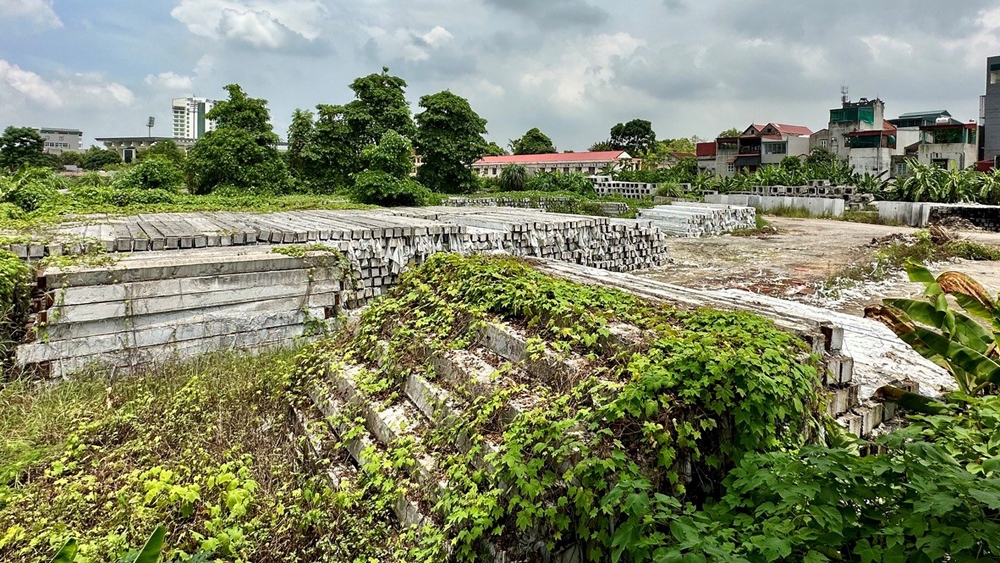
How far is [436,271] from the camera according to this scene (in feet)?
19.6

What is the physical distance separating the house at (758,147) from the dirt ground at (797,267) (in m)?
29.5

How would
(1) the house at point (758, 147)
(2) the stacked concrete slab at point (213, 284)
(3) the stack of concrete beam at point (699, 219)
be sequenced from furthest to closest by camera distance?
(1) the house at point (758, 147), (3) the stack of concrete beam at point (699, 219), (2) the stacked concrete slab at point (213, 284)

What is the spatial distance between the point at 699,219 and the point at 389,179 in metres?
10.1

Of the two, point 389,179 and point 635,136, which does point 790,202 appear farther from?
point 635,136

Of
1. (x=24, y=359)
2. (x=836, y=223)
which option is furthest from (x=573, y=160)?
(x=24, y=359)

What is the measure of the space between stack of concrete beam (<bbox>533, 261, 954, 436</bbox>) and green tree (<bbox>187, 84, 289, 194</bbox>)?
21.5 m

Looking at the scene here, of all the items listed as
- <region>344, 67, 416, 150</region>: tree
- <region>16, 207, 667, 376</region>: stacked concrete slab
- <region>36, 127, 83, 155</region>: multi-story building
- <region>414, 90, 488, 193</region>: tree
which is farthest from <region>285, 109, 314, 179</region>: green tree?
<region>36, 127, 83, 155</region>: multi-story building

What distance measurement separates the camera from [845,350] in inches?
198

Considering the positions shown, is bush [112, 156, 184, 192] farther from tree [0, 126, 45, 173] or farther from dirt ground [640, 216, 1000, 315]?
tree [0, 126, 45, 173]

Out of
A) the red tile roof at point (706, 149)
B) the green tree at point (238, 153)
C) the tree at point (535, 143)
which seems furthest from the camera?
the tree at point (535, 143)

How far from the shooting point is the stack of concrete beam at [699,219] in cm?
1859

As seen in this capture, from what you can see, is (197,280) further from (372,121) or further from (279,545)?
(372,121)

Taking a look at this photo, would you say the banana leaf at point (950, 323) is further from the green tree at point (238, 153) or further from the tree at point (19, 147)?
the tree at point (19, 147)

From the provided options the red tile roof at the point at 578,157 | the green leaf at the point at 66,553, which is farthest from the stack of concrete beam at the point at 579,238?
the red tile roof at the point at 578,157
